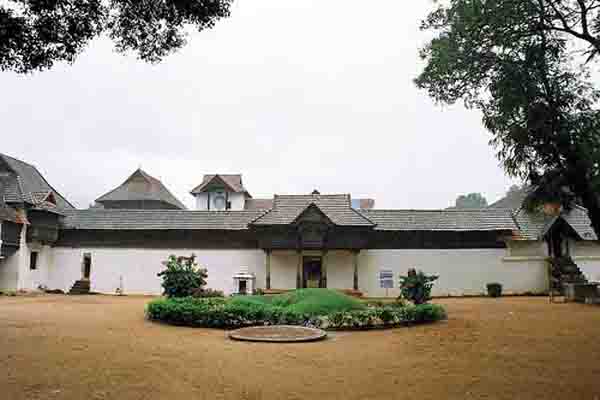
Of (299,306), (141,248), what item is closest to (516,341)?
(299,306)

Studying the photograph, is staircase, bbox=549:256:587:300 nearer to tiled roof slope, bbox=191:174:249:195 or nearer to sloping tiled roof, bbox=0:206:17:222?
tiled roof slope, bbox=191:174:249:195

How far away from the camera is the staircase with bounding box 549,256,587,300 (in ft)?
69.0

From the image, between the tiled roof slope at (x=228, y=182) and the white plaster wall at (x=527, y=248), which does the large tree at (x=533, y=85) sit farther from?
the tiled roof slope at (x=228, y=182)

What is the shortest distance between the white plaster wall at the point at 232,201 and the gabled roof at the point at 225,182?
0.51 metres

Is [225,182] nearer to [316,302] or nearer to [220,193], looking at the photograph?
[220,193]

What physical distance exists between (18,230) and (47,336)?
565 inches

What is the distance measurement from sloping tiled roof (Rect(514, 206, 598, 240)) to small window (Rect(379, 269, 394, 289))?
676 cm

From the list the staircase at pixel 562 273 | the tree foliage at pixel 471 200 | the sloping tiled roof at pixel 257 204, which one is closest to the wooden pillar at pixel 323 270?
the staircase at pixel 562 273

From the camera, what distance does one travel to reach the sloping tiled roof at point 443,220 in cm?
2361

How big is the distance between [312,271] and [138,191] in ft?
65.2

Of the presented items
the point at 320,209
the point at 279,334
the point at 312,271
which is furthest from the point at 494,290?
the point at 279,334

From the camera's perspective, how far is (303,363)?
26.1 ft

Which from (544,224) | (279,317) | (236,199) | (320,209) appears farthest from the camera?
(236,199)

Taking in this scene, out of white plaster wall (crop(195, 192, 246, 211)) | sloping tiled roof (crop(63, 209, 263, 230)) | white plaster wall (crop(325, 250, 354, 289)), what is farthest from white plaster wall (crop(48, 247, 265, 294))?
white plaster wall (crop(195, 192, 246, 211))
